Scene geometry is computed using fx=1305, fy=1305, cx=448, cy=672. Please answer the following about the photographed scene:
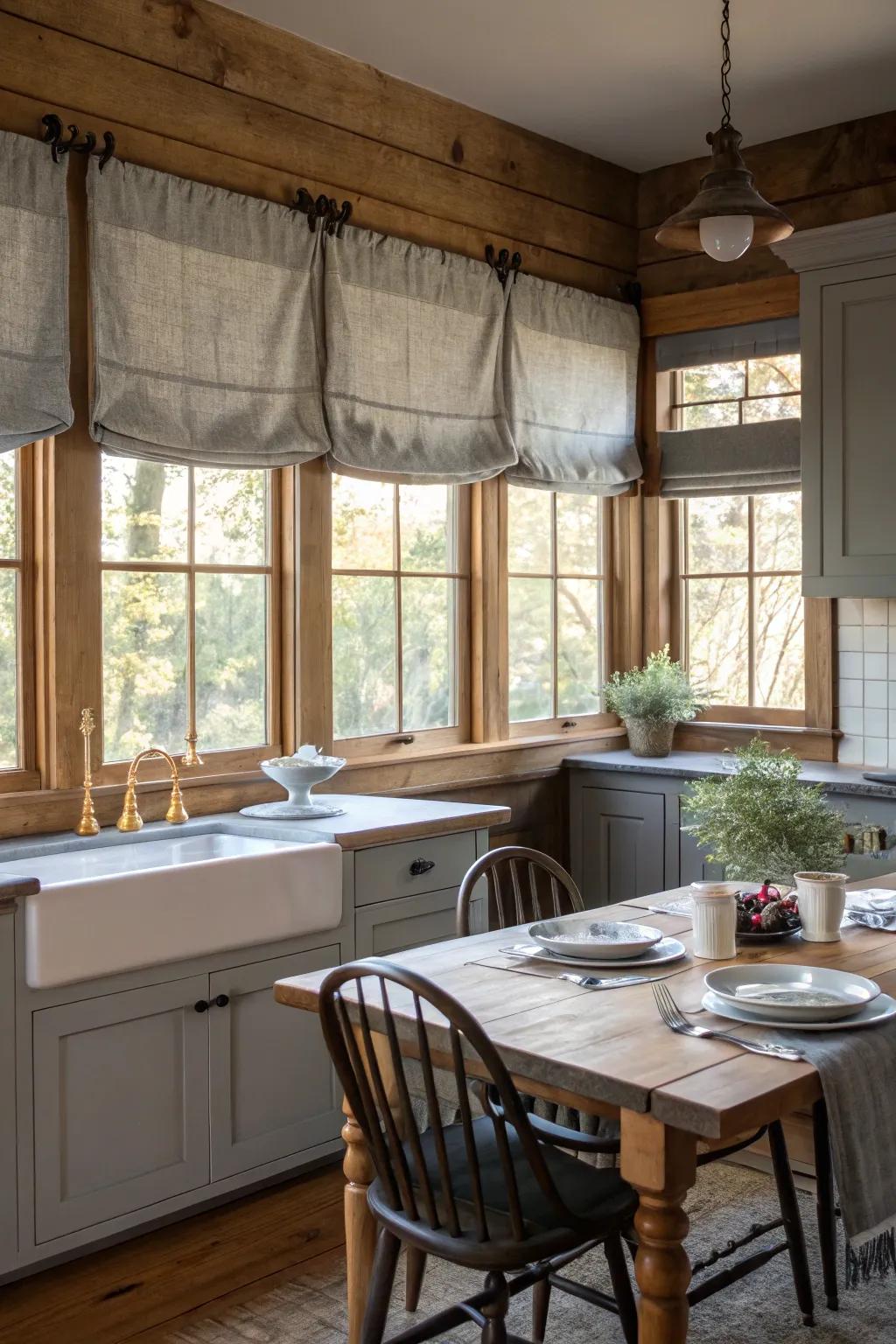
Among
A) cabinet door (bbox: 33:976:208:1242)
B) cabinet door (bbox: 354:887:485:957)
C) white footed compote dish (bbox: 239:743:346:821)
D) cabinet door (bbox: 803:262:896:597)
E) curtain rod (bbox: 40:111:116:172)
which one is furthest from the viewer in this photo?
cabinet door (bbox: 803:262:896:597)

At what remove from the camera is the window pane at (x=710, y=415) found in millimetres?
4969

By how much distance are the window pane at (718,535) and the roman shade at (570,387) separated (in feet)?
1.01

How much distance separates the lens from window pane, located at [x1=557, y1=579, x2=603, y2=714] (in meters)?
4.93

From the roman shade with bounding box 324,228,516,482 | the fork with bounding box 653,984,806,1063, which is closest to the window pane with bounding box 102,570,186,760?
the roman shade with bounding box 324,228,516,482

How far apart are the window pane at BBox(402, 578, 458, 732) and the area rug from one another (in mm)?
1882

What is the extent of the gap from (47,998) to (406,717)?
5.92 feet

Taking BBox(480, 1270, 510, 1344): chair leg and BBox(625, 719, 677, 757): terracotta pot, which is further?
BBox(625, 719, 677, 757): terracotta pot

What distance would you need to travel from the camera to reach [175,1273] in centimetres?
280

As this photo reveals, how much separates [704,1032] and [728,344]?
3.45 metres

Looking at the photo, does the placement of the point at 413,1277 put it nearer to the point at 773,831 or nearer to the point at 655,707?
the point at 773,831

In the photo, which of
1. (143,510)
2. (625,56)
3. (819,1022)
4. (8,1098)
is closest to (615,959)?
(819,1022)

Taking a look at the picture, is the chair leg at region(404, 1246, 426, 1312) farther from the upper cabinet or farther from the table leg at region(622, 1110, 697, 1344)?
the upper cabinet

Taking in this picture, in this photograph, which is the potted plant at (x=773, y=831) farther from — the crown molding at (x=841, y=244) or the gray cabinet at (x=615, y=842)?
the crown molding at (x=841, y=244)

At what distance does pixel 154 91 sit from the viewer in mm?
3445
